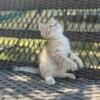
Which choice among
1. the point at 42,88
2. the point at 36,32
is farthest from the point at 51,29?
the point at 42,88

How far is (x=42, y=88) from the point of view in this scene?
2533 millimetres

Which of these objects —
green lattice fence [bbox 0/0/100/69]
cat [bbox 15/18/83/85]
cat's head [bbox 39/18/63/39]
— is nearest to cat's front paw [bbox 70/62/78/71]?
cat [bbox 15/18/83/85]

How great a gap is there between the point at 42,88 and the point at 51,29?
21.1 inches

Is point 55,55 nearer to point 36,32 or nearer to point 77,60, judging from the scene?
point 77,60

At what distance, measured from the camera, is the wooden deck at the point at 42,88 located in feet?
7.64

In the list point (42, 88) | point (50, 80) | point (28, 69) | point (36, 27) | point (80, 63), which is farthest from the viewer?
point (36, 27)

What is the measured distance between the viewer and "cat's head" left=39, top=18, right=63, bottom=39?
2.80 meters

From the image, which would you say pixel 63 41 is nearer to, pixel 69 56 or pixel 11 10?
pixel 69 56

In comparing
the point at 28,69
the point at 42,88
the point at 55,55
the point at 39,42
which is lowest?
the point at 42,88

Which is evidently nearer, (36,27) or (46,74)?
(46,74)

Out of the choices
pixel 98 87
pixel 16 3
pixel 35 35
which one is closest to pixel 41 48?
pixel 35 35

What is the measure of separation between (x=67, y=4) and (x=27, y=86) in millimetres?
802

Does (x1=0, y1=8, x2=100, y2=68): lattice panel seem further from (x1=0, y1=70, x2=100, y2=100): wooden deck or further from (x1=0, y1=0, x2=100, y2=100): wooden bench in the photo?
(x1=0, y1=70, x2=100, y2=100): wooden deck

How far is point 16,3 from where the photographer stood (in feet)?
10.5
